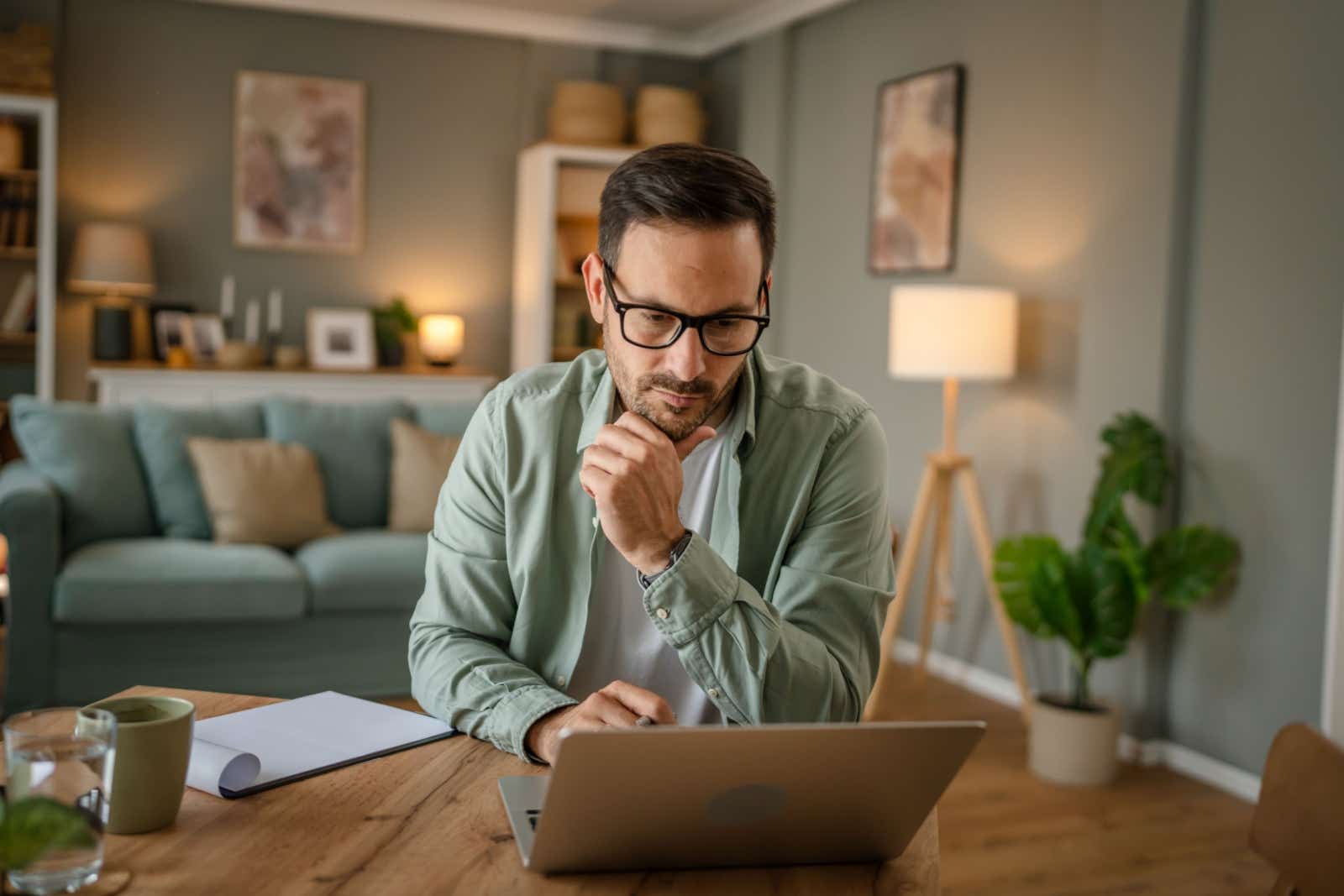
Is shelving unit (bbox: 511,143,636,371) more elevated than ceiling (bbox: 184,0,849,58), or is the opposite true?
ceiling (bbox: 184,0,849,58)

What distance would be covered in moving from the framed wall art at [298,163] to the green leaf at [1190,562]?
13.2 ft

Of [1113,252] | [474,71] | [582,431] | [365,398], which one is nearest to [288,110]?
→ [474,71]

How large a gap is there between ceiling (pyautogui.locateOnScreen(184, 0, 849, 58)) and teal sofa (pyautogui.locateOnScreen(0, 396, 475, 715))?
2.40 metres

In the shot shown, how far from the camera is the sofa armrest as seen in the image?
3.44m

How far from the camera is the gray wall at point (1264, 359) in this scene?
3135 mm

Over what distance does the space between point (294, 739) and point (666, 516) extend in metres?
0.42

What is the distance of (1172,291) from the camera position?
3506mm

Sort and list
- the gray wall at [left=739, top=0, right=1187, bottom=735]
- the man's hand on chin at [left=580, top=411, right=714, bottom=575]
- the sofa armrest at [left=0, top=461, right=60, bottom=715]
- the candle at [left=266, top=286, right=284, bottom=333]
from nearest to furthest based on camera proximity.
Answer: the man's hand on chin at [left=580, top=411, right=714, bottom=575] < the sofa armrest at [left=0, top=461, right=60, bottom=715] < the gray wall at [left=739, top=0, right=1187, bottom=735] < the candle at [left=266, top=286, right=284, bottom=333]

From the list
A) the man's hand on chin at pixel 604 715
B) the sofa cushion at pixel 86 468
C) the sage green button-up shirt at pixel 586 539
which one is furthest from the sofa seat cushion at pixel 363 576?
the man's hand on chin at pixel 604 715

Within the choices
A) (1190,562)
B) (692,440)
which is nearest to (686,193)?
(692,440)

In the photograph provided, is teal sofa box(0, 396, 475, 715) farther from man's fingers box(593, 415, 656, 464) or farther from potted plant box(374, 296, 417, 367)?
man's fingers box(593, 415, 656, 464)

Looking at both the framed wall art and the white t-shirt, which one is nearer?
the white t-shirt

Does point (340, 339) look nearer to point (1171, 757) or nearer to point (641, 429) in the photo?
point (1171, 757)

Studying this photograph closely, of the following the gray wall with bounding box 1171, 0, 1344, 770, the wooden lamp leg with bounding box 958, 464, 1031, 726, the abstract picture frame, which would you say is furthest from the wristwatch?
the abstract picture frame
